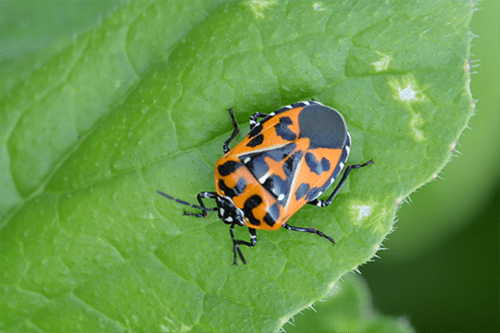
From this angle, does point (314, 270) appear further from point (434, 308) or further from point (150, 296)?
point (434, 308)

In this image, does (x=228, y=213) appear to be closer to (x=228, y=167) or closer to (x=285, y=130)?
(x=228, y=167)

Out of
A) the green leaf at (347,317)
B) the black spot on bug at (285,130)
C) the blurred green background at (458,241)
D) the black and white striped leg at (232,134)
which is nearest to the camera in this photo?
the black and white striped leg at (232,134)

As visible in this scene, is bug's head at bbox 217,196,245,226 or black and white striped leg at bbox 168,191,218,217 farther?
bug's head at bbox 217,196,245,226

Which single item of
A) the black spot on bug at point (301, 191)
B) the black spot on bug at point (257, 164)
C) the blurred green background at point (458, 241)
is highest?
the black spot on bug at point (257, 164)

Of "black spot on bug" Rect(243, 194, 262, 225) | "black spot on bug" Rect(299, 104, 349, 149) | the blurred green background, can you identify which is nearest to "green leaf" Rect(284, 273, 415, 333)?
the blurred green background

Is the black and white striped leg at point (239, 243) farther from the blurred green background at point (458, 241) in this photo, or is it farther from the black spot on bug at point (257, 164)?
the blurred green background at point (458, 241)

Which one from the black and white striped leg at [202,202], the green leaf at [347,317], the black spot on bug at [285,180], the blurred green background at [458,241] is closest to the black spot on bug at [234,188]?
the black and white striped leg at [202,202]

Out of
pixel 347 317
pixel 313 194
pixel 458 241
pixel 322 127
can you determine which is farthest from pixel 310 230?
pixel 458 241

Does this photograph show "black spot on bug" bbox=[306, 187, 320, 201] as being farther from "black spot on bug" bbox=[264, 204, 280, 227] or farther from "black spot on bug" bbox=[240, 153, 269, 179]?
"black spot on bug" bbox=[240, 153, 269, 179]
